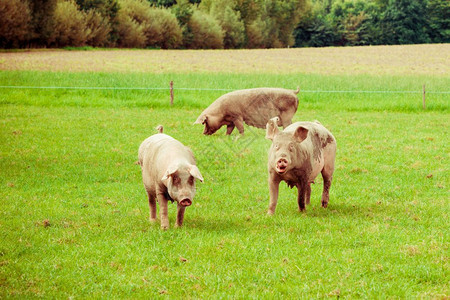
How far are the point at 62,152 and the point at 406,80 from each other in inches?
819

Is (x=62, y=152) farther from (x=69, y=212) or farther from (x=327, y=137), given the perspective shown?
(x=327, y=137)

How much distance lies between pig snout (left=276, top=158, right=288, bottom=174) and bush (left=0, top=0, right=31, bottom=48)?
44.7 m

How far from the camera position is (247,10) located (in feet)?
282

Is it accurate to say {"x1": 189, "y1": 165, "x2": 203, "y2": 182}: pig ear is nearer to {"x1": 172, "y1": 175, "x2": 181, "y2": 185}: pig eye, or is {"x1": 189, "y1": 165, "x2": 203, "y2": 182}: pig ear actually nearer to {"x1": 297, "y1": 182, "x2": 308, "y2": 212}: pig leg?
{"x1": 172, "y1": 175, "x2": 181, "y2": 185}: pig eye

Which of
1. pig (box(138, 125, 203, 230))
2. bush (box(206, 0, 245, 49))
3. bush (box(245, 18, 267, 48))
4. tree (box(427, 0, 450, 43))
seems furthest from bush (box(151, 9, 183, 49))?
pig (box(138, 125, 203, 230))

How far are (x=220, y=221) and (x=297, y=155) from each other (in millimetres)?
1575

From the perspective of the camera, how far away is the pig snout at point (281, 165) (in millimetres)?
7758

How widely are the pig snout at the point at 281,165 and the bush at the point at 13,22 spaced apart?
44.7 metres

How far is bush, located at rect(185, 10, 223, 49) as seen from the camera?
2950 inches

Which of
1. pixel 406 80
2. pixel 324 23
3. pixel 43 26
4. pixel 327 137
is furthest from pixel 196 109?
pixel 324 23

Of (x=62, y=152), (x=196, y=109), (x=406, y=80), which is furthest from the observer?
(x=406, y=80)

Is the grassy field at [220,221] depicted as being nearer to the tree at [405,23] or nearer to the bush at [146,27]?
the bush at [146,27]

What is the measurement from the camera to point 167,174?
7305 mm

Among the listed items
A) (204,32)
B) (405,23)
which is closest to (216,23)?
(204,32)
